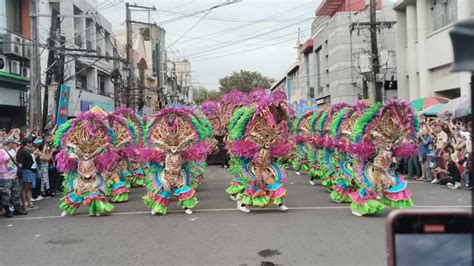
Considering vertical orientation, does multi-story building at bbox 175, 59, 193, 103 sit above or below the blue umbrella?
above

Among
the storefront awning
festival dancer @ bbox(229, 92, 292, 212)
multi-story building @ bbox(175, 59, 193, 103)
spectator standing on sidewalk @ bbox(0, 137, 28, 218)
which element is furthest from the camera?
multi-story building @ bbox(175, 59, 193, 103)

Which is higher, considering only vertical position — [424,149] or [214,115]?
[214,115]

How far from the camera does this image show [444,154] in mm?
13891

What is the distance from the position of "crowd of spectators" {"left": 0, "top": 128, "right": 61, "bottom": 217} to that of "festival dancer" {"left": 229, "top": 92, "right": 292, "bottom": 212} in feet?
14.7

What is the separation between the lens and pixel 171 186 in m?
9.95

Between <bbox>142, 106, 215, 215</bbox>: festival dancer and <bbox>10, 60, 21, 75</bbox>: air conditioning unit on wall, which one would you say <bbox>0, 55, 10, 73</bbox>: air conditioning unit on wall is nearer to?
<bbox>10, 60, 21, 75</bbox>: air conditioning unit on wall

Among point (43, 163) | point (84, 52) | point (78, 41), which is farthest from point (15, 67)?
point (43, 163)

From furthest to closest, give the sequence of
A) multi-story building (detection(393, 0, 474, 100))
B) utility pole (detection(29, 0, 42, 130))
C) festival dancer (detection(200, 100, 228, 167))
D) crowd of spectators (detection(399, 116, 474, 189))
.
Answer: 1. multi-story building (detection(393, 0, 474, 100))
2. festival dancer (detection(200, 100, 228, 167))
3. utility pole (detection(29, 0, 42, 130))
4. crowd of spectators (detection(399, 116, 474, 189))

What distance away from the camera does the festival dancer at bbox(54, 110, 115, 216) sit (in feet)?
32.9

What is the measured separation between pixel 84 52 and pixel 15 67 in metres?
6.09

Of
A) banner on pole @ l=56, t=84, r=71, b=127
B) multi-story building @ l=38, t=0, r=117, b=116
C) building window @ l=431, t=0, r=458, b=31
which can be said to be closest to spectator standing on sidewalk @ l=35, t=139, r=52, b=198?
banner on pole @ l=56, t=84, r=71, b=127

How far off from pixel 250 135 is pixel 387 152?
8.50 ft

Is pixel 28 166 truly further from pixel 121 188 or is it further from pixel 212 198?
pixel 212 198

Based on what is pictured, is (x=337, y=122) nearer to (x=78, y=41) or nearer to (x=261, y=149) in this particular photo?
(x=261, y=149)
